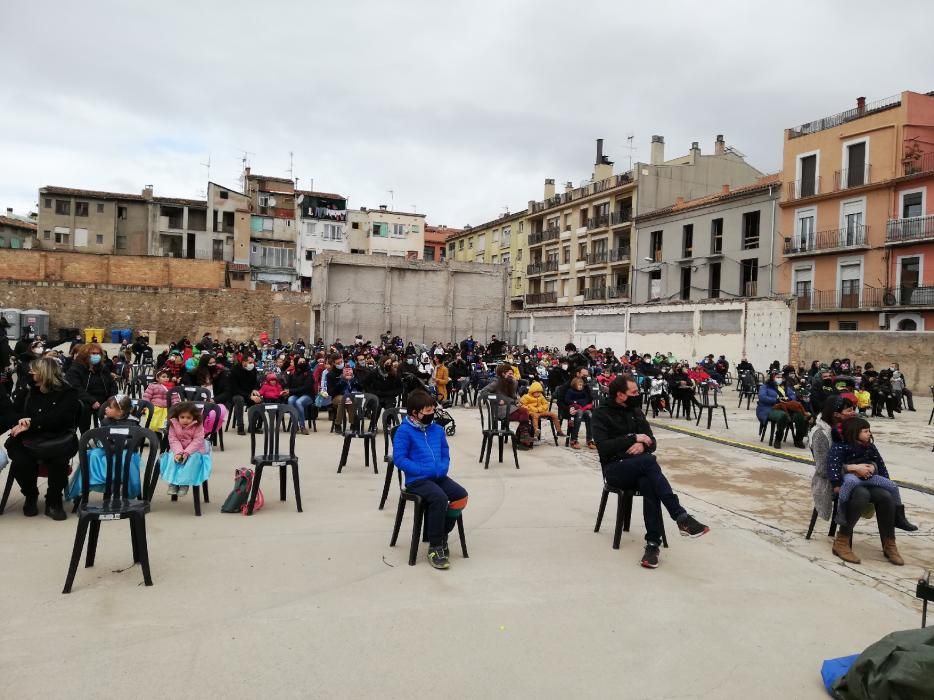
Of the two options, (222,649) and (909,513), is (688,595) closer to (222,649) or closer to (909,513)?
(222,649)

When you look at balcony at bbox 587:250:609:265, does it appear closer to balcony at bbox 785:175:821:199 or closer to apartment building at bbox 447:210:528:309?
apartment building at bbox 447:210:528:309

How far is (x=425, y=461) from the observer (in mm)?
4895

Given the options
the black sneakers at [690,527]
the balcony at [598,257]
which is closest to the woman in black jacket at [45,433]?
the black sneakers at [690,527]

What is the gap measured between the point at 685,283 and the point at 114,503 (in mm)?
37859

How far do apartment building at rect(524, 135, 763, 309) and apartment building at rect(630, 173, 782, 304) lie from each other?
70.8 inches

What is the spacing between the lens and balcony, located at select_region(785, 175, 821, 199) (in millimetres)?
32094

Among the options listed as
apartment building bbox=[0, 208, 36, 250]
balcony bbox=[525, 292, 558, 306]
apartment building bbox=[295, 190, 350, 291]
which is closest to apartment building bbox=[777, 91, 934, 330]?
balcony bbox=[525, 292, 558, 306]

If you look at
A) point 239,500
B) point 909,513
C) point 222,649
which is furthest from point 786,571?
point 239,500

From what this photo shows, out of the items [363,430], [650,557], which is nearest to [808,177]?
[363,430]

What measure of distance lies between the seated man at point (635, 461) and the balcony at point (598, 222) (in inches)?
1617

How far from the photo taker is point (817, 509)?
550 centimetres

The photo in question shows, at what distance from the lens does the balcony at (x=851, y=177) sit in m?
30.1

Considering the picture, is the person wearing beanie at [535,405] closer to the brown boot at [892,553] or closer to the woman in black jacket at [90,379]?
the brown boot at [892,553]

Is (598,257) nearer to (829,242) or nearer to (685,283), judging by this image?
(685,283)
